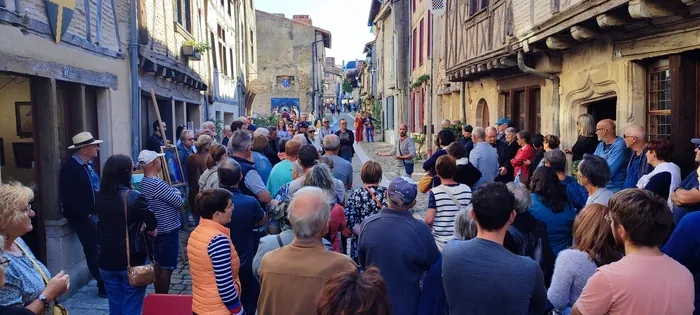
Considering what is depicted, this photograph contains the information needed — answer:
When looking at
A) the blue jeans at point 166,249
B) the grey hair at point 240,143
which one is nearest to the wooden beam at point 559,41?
the grey hair at point 240,143

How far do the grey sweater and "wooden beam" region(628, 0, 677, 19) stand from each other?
334cm

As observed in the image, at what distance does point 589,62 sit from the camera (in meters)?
7.66

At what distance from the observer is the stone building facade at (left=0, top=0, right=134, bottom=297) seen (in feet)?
17.1

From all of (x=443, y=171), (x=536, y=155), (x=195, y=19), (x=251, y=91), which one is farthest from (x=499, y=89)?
(x=251, y=91)

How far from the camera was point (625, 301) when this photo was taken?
2.22 meters

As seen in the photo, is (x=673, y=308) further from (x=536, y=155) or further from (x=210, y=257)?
(x=536, y=155)

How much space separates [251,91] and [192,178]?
17.8 meters

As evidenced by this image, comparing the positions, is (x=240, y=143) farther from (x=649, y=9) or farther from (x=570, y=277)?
(x=649, y=9)

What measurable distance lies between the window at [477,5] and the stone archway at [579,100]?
10.5 feet

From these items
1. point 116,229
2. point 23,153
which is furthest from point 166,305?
point 23,153

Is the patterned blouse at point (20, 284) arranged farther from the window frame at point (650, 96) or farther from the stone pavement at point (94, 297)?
the window frame at point (650, 96)

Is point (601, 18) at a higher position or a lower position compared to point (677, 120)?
higher

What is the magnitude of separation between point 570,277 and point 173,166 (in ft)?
21.2

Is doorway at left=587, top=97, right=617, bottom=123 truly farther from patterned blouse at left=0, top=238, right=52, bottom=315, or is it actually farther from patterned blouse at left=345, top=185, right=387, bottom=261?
patterned blouse at left=0, top=238, right=52, bottom=315
